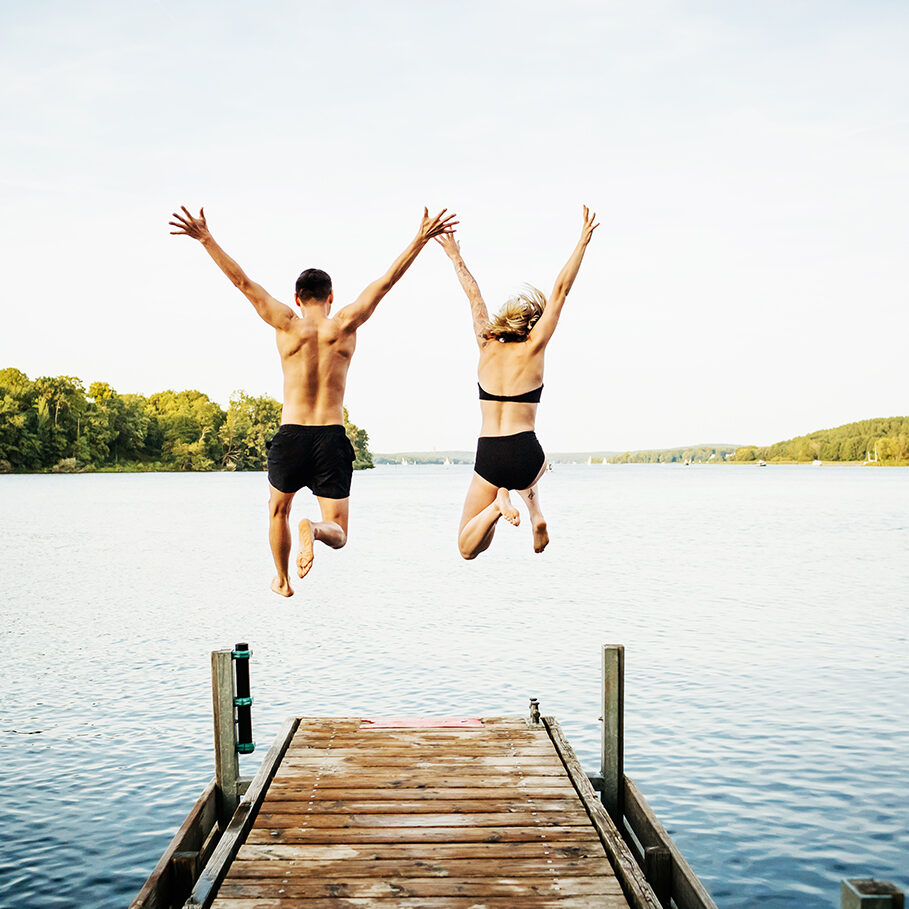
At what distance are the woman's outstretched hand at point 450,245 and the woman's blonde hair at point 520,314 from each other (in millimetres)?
659

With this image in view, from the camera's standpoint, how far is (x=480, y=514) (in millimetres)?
7336

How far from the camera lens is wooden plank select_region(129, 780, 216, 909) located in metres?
11.5

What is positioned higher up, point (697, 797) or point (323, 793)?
point (323, 793)

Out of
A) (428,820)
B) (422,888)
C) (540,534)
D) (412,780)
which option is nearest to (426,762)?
(412,780)

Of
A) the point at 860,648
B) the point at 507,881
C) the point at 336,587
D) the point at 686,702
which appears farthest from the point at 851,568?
the point at 507,881

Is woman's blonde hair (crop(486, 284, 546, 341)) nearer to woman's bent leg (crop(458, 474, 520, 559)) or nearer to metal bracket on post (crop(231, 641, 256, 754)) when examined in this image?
woman's bent leg (crop(458, 474, 520, 559))

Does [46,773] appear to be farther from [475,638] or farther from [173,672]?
[475,638]

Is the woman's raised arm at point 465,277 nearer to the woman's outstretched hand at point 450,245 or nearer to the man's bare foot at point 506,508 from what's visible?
the woman's outstretched hand at point 450,245

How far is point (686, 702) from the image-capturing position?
1064 inches

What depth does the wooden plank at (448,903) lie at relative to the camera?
1074 centimetres

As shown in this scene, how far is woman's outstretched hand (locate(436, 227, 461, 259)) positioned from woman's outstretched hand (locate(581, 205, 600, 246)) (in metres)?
0.98

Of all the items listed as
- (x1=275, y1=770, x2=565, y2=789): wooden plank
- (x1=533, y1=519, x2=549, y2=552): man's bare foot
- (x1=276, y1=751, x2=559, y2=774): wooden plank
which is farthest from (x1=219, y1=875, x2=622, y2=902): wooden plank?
(x1=533, y1=519, x2=549, y2=552): man's bare foot

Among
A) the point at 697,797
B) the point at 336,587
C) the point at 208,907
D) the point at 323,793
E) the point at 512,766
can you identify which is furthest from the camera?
the point at 336,587

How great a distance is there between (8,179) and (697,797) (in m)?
16.4
